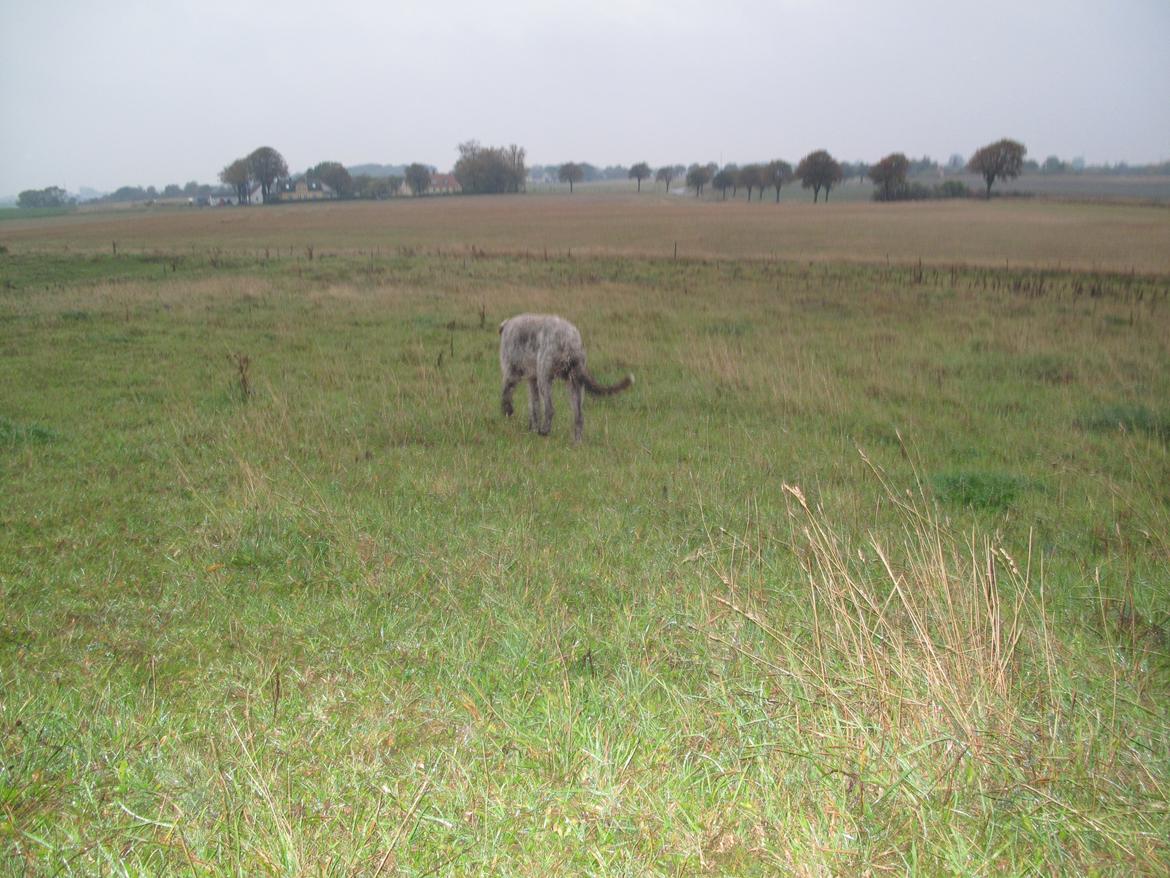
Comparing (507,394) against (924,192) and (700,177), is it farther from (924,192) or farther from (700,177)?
(700,177)

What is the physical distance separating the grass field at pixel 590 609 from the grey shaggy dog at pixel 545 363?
16.3 inches

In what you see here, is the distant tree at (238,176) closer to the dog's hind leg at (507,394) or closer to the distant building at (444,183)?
the distant building at (444,183)

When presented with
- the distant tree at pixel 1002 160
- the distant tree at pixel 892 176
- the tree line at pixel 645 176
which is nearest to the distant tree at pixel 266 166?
the tree line at pixel 645 176

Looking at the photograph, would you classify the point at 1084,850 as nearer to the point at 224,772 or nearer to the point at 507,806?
the point at 507,806

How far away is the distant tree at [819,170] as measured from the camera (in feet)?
220

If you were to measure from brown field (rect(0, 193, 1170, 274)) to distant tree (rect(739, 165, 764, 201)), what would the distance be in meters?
20.3

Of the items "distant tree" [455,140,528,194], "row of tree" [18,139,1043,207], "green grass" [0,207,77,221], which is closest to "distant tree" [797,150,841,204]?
"row of tree" [18,139,1043,207]

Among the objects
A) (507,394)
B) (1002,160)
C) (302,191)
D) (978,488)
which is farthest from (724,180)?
(978,488)

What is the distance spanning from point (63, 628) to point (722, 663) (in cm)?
391

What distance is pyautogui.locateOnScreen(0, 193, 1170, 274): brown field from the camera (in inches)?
1161

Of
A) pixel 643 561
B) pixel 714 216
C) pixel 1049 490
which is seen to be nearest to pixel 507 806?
pixel 643 561

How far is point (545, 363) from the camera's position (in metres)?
8.97

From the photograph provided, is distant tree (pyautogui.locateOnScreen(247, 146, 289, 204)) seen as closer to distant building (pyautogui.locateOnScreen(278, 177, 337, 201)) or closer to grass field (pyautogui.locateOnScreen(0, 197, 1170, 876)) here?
distant building (pyautogui.locateOnScreen(278, 177, 337, 201))

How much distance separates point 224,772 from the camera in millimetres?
3162
